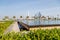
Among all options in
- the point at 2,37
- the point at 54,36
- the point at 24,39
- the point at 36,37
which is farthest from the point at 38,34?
the point at 2,37

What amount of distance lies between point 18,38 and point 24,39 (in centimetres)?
22

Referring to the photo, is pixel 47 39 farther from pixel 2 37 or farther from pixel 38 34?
pixel 2 37

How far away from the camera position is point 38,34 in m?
5.08

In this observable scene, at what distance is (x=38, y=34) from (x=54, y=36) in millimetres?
653

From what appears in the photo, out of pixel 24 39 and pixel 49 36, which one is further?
pixel 49 36

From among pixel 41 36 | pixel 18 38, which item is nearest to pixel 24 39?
pixel 18 38

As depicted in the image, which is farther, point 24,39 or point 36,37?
point 36,37

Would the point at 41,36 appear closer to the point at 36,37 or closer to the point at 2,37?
the point at 36,37

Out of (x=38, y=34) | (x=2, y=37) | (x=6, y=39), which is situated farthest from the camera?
(x=38, y=34)

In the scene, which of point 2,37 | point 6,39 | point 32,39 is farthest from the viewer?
point 32,39

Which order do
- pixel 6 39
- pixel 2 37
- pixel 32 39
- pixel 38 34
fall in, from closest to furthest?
pixel 6 39
pixel 2 37
pixel 32 39
pixel 38 34

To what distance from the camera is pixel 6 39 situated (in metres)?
4.17

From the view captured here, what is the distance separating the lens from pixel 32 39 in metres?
4.75

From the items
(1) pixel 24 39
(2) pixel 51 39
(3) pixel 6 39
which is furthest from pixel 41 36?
(3) pixel 6 39
